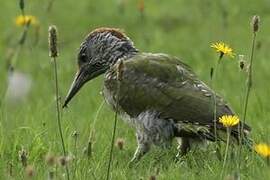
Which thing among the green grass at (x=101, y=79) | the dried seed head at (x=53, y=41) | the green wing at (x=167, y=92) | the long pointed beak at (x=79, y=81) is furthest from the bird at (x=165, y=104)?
the dried seed head at (x=53, y=41)

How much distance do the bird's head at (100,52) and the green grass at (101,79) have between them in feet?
1.38

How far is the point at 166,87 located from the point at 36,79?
6.01m

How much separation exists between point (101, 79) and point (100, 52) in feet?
14.4

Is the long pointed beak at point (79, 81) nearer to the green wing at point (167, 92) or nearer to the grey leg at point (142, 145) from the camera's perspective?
the green wing at point (167, 92)

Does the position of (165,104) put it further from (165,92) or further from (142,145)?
(142,145)

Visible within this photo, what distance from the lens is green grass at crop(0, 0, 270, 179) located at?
21.0ft

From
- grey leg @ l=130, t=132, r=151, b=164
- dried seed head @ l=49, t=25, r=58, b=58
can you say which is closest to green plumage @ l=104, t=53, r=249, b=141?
grey leg @ l=130, t=132, r=151, b=164

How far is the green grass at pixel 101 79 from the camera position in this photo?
21.0 ft

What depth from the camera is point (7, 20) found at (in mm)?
16219

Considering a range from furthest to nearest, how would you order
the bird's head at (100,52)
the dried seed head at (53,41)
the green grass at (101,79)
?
the bird's head at (100,52) → the green grass at (101,79) → the dried seed head at (53,41)

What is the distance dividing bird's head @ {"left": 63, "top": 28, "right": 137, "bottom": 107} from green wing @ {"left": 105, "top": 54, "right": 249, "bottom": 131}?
0.40 metres

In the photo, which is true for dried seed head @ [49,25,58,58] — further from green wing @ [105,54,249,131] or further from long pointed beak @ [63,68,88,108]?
long pointed beak @ [63,68,88,108]

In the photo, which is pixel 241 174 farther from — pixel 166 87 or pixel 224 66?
pixel 224 66

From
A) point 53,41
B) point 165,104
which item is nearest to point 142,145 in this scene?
point 165,104
